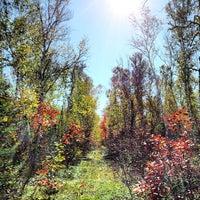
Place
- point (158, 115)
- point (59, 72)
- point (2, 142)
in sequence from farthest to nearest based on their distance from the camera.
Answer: point (158, 115) < point (59, 72) < point (2, 142)

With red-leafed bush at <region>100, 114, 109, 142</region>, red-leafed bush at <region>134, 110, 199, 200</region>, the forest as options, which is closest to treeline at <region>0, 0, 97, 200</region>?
the forest

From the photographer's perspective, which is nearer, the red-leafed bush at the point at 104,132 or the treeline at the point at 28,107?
the treeline at the point at 28,107

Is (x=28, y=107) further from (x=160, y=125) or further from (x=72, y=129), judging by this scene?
(x=160, y=125)

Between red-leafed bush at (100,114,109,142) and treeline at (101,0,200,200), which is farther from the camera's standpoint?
red-leafed bush at (100,114,109,142)

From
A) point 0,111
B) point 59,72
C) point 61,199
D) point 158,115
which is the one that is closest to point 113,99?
point 158,115

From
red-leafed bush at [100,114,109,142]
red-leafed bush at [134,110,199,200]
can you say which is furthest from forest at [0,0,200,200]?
red-leafed bush at [100,114,109,142]

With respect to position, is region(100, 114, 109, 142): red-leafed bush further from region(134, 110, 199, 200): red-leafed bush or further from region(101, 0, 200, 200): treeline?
region(134, 110, 199, 200): red-leafed bush

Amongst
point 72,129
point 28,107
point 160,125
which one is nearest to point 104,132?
point 160,125

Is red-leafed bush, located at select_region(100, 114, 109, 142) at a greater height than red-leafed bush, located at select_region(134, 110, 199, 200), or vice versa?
red-leafed bush, located at select_region(100, 114, 109, 142)

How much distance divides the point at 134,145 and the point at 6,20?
27.6 feet

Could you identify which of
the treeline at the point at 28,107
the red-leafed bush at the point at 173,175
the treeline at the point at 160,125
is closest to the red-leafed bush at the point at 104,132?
the treeline at the point at 160,125

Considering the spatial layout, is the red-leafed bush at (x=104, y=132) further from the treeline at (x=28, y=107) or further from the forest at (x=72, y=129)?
the treeline at (x=28, y=107)

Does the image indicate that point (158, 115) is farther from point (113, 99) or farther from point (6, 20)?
point (6, 20)

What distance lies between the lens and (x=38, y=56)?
11.1 m
